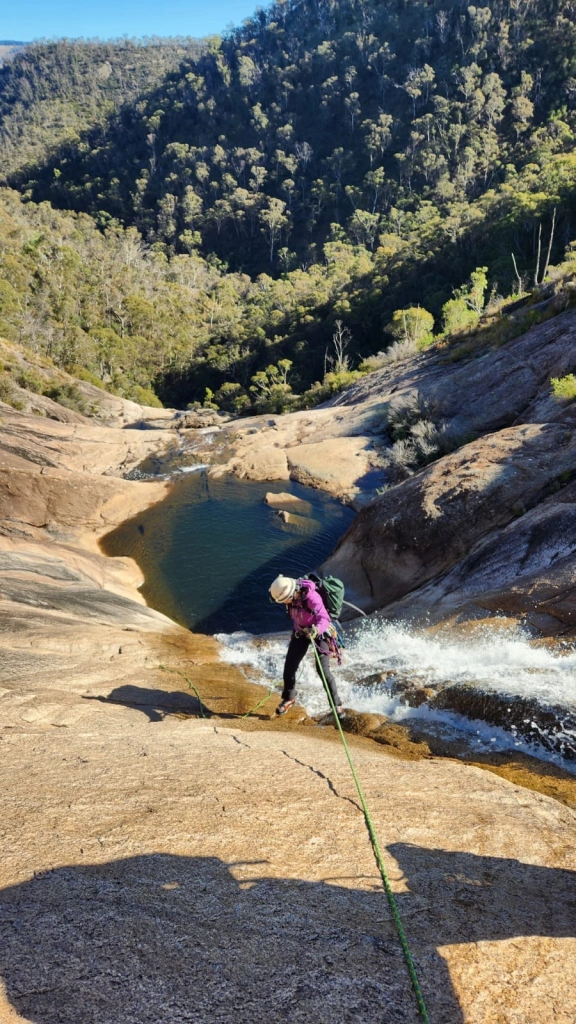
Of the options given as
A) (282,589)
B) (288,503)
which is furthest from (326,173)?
(282,589)

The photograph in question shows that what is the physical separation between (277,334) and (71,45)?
603ft

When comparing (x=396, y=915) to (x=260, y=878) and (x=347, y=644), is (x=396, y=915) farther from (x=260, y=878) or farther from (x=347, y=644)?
(x=347, y=644)

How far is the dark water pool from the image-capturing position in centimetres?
1622

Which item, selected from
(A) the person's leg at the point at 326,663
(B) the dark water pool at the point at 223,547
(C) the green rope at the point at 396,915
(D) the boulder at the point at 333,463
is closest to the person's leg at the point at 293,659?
(A) the person's leg at the point at 326,663

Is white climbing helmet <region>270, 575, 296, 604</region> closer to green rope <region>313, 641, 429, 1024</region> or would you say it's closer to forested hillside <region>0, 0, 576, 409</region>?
green rope <region>313, 641, 429, 1024</region>

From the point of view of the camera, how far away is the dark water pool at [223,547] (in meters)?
16.2

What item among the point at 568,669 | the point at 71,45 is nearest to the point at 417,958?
the point at 568,669

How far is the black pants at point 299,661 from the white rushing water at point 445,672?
54cm

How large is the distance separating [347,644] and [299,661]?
Result: 10.8ft

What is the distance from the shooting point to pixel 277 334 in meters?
67.3

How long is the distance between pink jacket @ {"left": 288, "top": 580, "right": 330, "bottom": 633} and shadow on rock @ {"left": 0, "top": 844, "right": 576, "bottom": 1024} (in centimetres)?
321

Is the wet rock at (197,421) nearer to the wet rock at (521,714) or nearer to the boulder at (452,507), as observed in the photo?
the boulder at (452,507)

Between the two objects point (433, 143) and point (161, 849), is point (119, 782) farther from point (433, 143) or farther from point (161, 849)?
point (433, 143)

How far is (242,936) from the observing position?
9.00 feet
